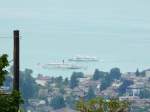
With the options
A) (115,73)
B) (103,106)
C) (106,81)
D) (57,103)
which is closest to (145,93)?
(106,81)

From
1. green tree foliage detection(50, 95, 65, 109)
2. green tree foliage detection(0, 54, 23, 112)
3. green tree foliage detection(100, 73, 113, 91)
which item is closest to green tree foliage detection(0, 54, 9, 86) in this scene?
green tree foliage detection(0, 54, 23, 112)

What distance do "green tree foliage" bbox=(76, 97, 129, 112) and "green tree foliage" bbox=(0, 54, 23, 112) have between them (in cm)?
853

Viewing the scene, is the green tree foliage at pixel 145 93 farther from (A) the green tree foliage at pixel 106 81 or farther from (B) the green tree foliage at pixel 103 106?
(B) the green tree foliage at pixel 103 106

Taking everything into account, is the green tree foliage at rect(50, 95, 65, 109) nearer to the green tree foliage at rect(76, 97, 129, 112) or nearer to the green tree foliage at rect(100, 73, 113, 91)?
the green tree foliage at rect(100, 73, 113, 91)

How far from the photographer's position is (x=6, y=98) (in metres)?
21.8

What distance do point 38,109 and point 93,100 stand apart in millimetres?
78541

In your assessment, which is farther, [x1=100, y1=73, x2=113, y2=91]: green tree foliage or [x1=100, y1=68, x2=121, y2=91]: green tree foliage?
[x1=100, y1=68, x2=121, y2=91]: green tree foliage

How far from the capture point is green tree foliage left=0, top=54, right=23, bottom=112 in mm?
21625

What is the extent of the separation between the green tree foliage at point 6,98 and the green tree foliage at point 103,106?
8531mm

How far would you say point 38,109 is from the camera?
10919cm

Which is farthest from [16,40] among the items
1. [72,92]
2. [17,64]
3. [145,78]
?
[145,78]

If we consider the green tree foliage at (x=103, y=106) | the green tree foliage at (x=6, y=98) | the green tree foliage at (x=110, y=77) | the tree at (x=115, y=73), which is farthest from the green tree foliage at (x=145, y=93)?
the green tree foliage at (x=6, y=98)

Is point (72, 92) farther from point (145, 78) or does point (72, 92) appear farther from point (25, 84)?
point (145, 78)

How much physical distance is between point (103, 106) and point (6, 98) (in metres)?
9.00
